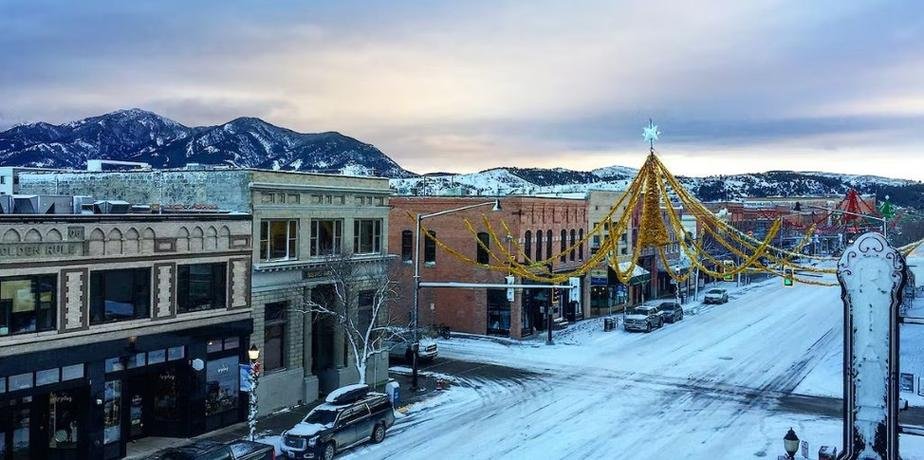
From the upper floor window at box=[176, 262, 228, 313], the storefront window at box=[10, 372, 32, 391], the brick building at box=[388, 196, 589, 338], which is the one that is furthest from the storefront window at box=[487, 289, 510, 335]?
the storefront window at box=[10, 372, 32, 391]

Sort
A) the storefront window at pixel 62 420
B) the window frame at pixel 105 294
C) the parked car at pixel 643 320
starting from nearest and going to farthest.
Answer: the storefront window at pixel 62 420 → the window frame at pixel 105 294 → the parked car at pixel 643 320

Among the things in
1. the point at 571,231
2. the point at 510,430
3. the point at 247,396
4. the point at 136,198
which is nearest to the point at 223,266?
the point at 247,396

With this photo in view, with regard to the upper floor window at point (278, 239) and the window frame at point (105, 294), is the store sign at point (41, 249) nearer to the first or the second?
the window frame at point (105, 294)

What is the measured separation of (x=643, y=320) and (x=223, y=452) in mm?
35883

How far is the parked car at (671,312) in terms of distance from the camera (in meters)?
56.3

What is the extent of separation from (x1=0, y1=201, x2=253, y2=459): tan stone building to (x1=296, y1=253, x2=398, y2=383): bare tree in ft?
12.6

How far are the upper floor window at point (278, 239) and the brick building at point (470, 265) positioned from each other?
691 inches

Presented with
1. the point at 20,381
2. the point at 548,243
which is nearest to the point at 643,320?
the point at 548,243

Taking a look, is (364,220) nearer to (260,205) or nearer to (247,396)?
(260,205)

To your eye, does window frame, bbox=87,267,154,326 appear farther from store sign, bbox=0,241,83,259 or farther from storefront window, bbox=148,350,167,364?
storefront window, bbox=148,350,167,364

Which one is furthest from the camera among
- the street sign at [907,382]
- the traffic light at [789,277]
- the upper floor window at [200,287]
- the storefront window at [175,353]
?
the traffic light at [789,277]

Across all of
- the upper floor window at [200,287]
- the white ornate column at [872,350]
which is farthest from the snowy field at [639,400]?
the white ornate column at [872,350]

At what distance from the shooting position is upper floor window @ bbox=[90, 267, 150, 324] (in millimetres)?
23594

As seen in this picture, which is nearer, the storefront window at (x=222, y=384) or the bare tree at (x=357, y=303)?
the storefront window at (x=222, y=384)
